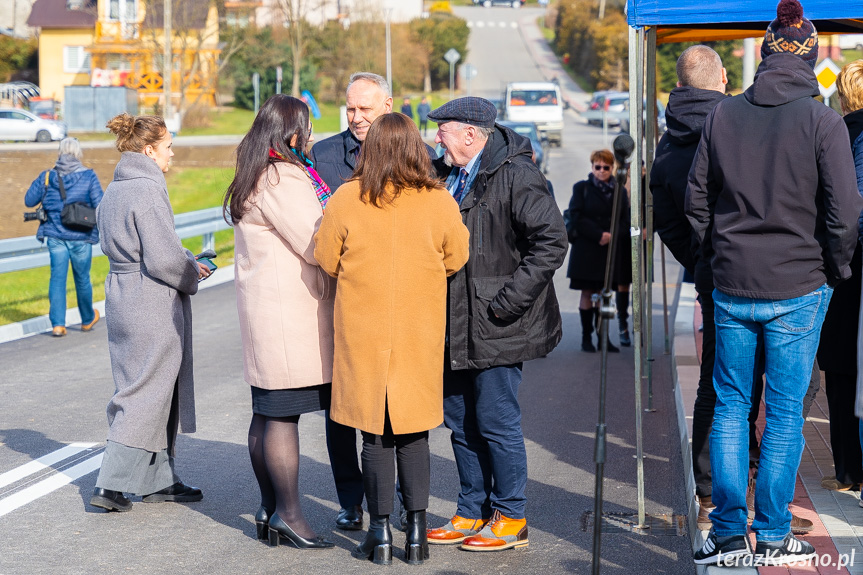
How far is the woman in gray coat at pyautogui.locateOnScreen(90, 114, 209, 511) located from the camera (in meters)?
5.50

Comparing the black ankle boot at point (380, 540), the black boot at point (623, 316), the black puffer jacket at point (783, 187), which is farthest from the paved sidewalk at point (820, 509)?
the black boot at point (623, 316)

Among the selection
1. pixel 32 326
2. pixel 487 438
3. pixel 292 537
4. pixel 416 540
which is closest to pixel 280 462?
pixel 292 537

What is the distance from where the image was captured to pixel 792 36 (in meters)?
4.18

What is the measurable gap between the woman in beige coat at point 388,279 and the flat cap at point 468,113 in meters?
0.38

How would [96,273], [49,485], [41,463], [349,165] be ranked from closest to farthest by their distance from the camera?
[349,165] → [49,485] → [41,463] → [96,273]

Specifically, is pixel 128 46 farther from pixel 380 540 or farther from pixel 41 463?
pixel 380 540

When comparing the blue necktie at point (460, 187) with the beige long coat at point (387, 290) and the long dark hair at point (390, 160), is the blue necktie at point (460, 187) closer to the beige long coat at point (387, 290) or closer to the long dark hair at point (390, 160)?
the beige long coat at point (387, 290)

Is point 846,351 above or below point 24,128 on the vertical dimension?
below

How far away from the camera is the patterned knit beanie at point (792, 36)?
416cm

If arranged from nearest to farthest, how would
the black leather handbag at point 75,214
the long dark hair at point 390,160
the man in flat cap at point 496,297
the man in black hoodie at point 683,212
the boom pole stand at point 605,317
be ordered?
the boom pole stand at point 605,317 < the long dark hair at point 390,160 < the man in flat cap at point 496,297 < the man in black hoodie at point 683,212 < the black leather handbag at point 75,214

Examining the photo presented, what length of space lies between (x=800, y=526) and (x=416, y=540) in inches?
67.9

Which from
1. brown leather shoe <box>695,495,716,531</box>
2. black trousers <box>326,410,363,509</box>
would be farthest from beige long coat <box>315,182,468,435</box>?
brown leather shoe <box>695,495,716,531</box>

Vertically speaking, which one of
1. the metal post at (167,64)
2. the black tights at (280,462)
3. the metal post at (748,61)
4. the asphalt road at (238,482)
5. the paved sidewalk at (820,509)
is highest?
the metal post at (167,64)

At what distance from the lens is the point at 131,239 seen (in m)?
5.55
